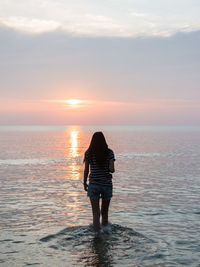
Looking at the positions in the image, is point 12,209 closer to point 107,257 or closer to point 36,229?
point 36,229

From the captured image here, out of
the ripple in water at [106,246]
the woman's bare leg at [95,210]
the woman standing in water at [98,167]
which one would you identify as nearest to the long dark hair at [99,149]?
the woman standing in water at [98,167]

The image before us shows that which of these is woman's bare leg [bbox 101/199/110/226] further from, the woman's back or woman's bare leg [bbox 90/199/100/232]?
the woman's back

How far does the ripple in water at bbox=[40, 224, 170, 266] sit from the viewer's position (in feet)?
25.0

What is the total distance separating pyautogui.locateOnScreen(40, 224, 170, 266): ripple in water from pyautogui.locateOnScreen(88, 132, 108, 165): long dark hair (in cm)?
203

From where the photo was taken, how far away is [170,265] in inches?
294

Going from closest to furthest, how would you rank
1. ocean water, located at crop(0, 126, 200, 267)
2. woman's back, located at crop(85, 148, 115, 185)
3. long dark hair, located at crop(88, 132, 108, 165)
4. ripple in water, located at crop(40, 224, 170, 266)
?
ripple in water, located at crop(40, 224, 170, 266)
ocean water, located at crop(0, 126, 200, 267)
long dark hair, located at crop(88, 132, 108, 165)
woman's back, located at crop(85, 148, 115, 185)

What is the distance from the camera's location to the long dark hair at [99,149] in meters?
8.82

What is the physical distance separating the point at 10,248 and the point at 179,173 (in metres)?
17.3

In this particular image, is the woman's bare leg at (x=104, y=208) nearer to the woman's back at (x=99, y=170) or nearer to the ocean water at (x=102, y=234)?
the ocean water at (x=102, y=234)

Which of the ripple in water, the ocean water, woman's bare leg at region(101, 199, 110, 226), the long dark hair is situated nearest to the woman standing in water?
the long dark hair

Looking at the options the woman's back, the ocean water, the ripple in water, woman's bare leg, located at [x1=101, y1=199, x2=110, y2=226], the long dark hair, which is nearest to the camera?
the ripple in water

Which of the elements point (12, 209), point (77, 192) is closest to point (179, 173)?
point (77, 192)

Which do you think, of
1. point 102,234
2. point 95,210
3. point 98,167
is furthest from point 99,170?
point 102,234

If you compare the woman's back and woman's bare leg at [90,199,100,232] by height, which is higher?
the woman's back
